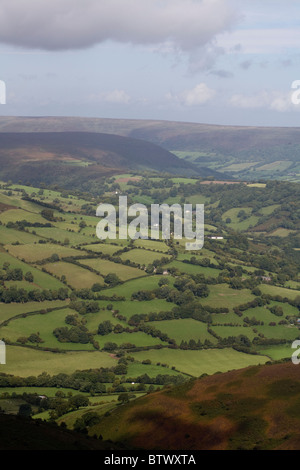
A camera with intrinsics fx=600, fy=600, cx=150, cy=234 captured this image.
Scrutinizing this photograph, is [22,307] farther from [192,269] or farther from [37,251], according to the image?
[192,269]

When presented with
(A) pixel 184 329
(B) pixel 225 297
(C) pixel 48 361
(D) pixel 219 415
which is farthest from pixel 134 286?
(D) pixel 219 415

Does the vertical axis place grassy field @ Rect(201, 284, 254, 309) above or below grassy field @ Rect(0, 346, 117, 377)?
above

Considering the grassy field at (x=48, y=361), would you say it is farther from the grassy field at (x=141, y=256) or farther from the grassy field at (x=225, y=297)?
the grassy field at (x=141, y=256)

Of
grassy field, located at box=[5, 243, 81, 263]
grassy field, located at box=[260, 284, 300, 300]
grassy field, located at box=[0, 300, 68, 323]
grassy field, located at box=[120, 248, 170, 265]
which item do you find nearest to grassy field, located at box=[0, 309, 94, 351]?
grassy field, located at box=[0, 300, 68, 323]

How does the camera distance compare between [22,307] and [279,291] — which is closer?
[22,307]

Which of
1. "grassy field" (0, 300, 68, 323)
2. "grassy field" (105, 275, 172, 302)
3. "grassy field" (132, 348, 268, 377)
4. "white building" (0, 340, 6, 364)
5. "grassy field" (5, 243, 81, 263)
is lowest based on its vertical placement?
"grassy field" (132, 348, 268, 377)

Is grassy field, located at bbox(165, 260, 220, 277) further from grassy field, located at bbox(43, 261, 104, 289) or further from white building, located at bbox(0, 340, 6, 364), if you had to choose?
white building, located at bbox(0, 340, 6, 364)

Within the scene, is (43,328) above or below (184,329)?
above

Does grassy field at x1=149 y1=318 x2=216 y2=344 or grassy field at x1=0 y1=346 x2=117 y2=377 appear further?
grassy field at x1=149 y1=318 x2=216 y2=344

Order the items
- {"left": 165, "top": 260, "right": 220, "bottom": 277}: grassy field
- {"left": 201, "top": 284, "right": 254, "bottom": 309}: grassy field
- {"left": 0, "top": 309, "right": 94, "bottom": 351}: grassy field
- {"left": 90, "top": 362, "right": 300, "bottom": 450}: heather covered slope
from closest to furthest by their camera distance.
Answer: {"left": 90, "top": 362, "right": 300, "bottom": 450}: heather covered slope, {"left": 0, "top": 309, "right": 94, "bottom": 351}: grassy field, {"left": 201, "top": 284, "right": 254, "bottom": 309}: grassy field, {"left": 165, "top": 260, "right": 220, "bottom": 277}: grassy field

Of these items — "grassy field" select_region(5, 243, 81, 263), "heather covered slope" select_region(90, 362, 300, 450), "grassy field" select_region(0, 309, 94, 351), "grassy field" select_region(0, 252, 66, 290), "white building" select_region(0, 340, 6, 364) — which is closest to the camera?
"heather covered slope" select_region(90, 362, 300, 450)
